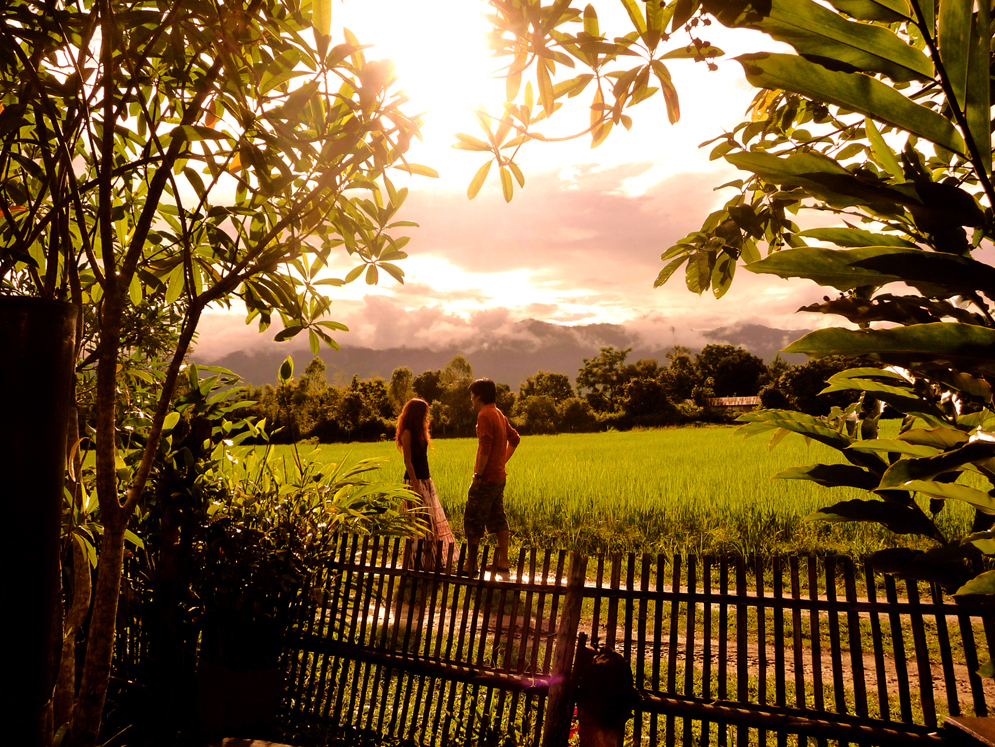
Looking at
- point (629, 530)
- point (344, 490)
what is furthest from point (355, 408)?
point (344, 490)

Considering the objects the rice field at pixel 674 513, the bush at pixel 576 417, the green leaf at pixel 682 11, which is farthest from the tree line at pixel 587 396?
the green leaf at pixel 682 11

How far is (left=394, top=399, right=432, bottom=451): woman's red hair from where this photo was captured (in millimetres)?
6316

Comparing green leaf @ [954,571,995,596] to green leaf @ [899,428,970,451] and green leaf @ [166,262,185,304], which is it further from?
green leaf @ [166,262,185,304]

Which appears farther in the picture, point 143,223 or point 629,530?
point 629,530

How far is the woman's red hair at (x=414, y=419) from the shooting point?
6.32 m

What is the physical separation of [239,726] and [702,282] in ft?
9.57

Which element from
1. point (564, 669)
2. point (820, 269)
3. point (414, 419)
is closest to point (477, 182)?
point (820, 269)

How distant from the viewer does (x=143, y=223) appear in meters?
1.59

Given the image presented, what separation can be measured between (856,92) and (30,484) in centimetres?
133

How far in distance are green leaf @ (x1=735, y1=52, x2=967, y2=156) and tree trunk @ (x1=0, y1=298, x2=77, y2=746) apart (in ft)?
3.68

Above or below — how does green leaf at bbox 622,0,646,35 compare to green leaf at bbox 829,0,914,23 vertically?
above

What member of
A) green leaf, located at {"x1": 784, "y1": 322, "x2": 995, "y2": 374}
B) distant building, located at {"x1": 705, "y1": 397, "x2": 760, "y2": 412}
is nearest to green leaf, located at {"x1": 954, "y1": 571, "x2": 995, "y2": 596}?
green leaf, located at {"x1": 784, "y1": 322, "x2": 995, "y2": 374}

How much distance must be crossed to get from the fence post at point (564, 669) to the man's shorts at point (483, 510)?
330 cm

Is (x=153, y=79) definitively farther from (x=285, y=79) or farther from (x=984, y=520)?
(x=984, y=520)
